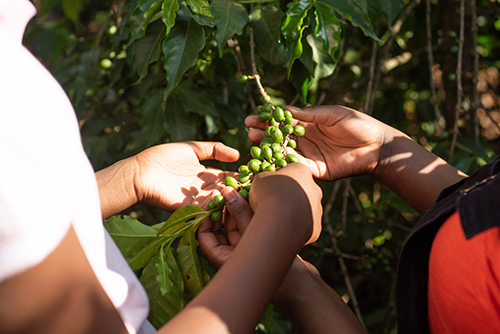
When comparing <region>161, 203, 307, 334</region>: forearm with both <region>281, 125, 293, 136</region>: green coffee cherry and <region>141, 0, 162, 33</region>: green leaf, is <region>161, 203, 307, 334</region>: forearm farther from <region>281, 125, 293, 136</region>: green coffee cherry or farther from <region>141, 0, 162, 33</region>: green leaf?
<region>141, 0, 162, 33</region>: green leaf

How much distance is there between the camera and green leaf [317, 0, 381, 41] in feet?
4.20

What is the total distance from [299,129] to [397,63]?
1612mm

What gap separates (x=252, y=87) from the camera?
193cm

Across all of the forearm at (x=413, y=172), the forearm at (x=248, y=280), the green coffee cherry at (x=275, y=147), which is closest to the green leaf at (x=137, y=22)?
the green coffee cherry at (x=275, y=147)

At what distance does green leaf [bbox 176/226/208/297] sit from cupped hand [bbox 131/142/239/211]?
0.21m

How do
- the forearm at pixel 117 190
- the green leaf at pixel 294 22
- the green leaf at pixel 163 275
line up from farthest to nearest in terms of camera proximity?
the forearm at pixel 117 190
the green leaf at pixel 294 22
the green leaf at pixel 163 275

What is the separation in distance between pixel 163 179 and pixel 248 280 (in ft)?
2.39

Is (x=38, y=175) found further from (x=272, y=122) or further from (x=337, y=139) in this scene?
(x=337, y=139)

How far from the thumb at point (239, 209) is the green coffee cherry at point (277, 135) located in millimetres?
258

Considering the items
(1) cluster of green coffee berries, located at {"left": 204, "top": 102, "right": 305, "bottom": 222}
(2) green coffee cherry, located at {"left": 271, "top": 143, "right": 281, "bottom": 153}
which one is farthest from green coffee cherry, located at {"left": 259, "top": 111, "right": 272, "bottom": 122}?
(2) green coffee cherry, located at {"left": 271, "top": 143, "right": 281, "bottom": 153}

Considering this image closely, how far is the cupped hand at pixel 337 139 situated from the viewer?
4.70 ft

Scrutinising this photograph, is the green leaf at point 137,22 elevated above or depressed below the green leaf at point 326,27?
below

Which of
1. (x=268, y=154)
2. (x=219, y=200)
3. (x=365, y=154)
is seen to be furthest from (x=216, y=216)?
(x=365, y=154)

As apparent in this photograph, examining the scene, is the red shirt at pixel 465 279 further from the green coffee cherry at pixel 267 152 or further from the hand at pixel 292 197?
the green coffee cherry at pixel 267 152
